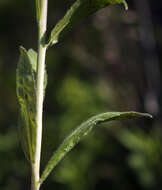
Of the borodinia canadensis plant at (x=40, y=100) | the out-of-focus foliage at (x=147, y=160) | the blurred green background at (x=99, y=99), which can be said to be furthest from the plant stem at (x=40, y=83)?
the out-of-focus foliage at (x=147, y=160)

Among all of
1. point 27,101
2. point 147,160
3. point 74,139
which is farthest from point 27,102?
point 147,160

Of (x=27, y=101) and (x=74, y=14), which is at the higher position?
(x=74, y=14)

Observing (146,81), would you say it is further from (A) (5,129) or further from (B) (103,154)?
(A) (5,129)

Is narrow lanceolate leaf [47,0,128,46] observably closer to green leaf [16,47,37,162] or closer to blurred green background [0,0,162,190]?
green leaf [16,47,37,162]

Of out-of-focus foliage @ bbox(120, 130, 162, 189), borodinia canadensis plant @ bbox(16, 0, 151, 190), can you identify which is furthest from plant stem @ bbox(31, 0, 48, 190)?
out-of-focus foliage @ bbox(120, 130, 162, 189)

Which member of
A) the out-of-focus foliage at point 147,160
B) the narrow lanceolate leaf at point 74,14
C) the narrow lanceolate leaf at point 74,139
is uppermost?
the narrow lanceolate leaf at point 74,14

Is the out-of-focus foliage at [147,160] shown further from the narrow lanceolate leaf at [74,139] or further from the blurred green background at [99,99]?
the narrow lanceolate leaf at [74,139]

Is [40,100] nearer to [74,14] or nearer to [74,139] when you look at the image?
[74,139]
